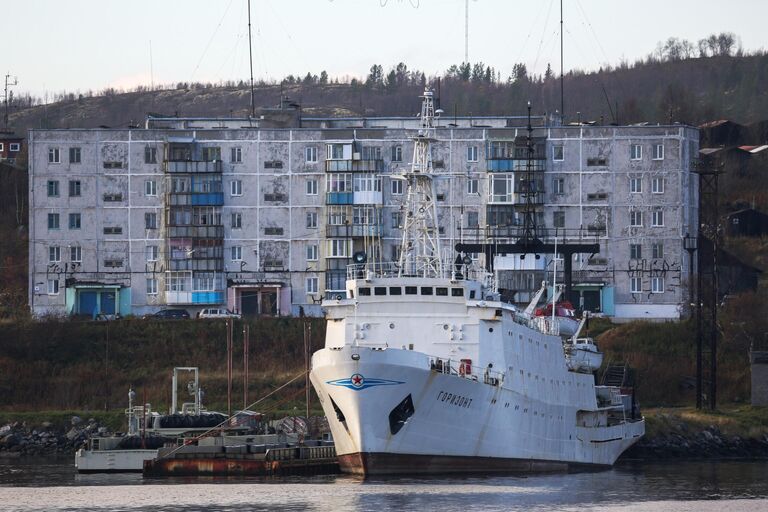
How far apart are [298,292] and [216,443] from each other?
135 feet

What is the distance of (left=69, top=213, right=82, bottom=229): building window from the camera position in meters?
114

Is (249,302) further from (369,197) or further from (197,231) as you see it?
(369,197)

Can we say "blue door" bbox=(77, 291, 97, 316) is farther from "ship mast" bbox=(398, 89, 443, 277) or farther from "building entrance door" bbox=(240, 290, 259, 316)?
"ship mast" bbox=(398, 89, 443, 277)

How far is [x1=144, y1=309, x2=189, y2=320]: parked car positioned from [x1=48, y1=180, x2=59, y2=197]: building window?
11.0m

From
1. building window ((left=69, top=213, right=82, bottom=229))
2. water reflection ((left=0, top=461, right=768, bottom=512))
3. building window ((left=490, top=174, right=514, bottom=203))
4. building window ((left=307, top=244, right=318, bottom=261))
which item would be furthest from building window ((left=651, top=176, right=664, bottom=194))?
water reflection ((left=0, top=461, right=768, bottom=512))

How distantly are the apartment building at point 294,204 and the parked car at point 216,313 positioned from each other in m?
2.57

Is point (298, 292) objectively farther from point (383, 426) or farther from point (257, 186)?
point (383, 426)

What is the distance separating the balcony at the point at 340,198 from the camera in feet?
371

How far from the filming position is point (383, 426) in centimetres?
6356

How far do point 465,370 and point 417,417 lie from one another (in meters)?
3.29

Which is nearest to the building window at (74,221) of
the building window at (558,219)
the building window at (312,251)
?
the building window at (312,251)

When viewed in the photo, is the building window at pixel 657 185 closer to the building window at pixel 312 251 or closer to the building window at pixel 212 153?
the building window at pixel 312 251

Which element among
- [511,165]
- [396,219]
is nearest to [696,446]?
[511,165]

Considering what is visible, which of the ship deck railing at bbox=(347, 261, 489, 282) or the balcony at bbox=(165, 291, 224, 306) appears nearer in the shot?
the ship deck railing at bbox=(347, 261, 489, 282)
